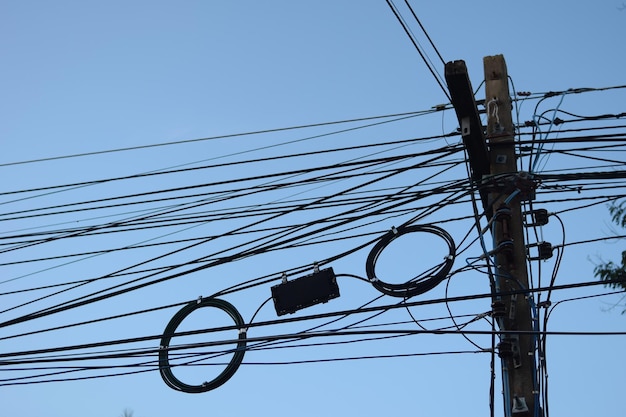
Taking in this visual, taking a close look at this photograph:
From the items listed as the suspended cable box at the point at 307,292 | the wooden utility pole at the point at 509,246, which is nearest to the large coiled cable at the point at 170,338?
the suspended cable box at the point at 307,292

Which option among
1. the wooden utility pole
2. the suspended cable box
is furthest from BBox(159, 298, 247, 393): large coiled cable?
the wooden utility pole

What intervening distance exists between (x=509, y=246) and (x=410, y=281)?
0.88 m

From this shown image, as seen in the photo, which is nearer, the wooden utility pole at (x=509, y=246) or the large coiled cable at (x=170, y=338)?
the wooden utility pole at (x=509, y=246)

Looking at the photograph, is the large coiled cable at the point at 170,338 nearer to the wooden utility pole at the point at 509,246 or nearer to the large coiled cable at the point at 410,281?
the large coiled cable at the point at 410,281

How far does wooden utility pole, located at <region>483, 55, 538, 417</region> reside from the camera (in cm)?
621

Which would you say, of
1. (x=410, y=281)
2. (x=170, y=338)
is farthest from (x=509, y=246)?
(x=170, y=338)

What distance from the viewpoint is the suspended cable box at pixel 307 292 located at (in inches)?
287

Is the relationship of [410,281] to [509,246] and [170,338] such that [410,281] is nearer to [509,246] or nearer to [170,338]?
[509,246]

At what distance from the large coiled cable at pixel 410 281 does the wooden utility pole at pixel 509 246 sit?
485mm

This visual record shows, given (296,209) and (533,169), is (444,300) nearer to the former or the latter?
(533,169)

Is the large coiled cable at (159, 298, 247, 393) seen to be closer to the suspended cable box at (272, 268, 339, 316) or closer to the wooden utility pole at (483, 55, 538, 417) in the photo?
the suspended cable box at (272, 268, 339, 316)

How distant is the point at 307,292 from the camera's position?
7328 mm

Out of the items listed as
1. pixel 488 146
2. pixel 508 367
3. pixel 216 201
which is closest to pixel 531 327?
pixel 508 367

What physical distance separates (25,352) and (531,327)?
4207 millimetres
